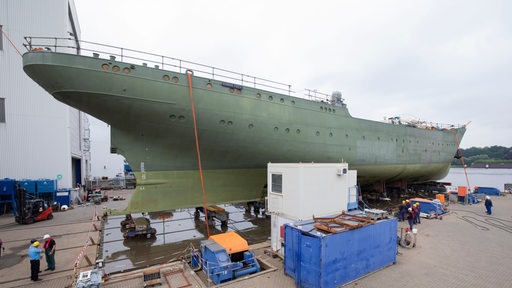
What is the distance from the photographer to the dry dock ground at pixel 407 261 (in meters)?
5.79

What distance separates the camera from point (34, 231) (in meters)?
11.0

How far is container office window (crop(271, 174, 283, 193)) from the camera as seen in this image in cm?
799

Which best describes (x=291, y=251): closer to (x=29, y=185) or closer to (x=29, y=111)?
(x=29, y=185)

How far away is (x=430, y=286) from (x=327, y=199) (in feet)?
10.5

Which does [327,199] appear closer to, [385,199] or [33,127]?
[385,199]

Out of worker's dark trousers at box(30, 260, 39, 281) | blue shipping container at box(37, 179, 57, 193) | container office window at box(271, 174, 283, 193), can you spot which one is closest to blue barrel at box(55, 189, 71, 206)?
blue shipping container at box(37, 179, 57, 193)

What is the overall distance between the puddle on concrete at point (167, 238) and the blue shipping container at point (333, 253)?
363cm

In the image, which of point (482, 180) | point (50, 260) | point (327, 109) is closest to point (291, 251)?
point (50, 260)

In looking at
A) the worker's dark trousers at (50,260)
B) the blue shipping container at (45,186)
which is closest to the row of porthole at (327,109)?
the worker's dark trousers at (50,260)

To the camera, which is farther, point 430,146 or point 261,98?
point 430,146

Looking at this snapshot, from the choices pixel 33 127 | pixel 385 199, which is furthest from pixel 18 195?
pixel 385 199

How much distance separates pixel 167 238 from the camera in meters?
10.4

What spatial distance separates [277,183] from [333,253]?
3153mm

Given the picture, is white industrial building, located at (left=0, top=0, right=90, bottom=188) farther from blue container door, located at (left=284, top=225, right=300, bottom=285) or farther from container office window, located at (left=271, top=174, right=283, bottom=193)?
blue container door, located at (left=284, top=225, right=300, bottom=285)
